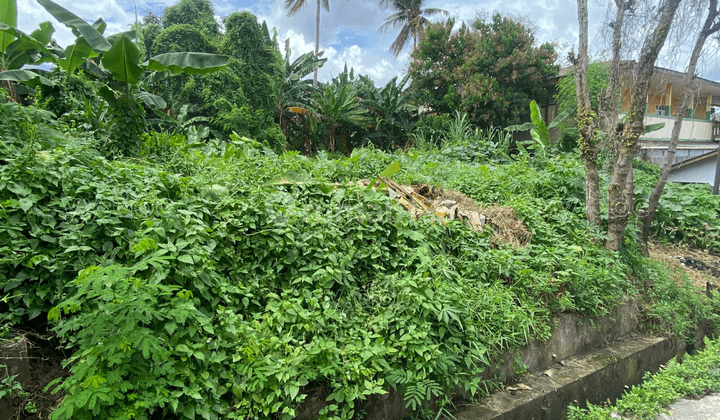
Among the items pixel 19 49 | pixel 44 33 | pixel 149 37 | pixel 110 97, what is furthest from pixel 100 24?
pixel 149 37

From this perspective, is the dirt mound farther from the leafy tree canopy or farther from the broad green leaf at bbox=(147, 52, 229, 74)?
the leafy tree canopy

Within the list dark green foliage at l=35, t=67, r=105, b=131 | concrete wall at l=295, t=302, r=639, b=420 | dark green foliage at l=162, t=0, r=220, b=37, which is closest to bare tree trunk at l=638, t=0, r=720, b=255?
concrete wall at l=295, t=302, r=639, b=420

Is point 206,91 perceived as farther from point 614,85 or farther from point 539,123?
point 614,85

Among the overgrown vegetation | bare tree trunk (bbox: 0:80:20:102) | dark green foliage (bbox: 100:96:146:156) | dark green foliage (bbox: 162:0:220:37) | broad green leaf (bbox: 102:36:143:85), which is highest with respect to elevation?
dark green foliage (bbox: 162:0:220:37)

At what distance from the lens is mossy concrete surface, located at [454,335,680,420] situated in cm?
263

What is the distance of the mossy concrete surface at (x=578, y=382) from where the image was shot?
8.64ft

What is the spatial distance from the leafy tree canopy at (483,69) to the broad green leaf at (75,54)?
38.6 ft

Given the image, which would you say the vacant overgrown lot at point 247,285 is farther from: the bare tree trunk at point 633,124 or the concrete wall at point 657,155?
the concrete wall at point 657,155

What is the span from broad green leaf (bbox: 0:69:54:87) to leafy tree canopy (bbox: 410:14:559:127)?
12.2 metres

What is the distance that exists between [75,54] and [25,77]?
0.57 meters

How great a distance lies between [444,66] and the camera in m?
15.2

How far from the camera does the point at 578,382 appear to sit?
10.1 feet

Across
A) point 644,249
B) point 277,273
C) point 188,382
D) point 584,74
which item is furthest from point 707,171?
point 188,382

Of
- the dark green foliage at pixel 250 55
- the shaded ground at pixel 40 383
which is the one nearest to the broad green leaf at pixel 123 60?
the shaded ground at pixel 40 383
